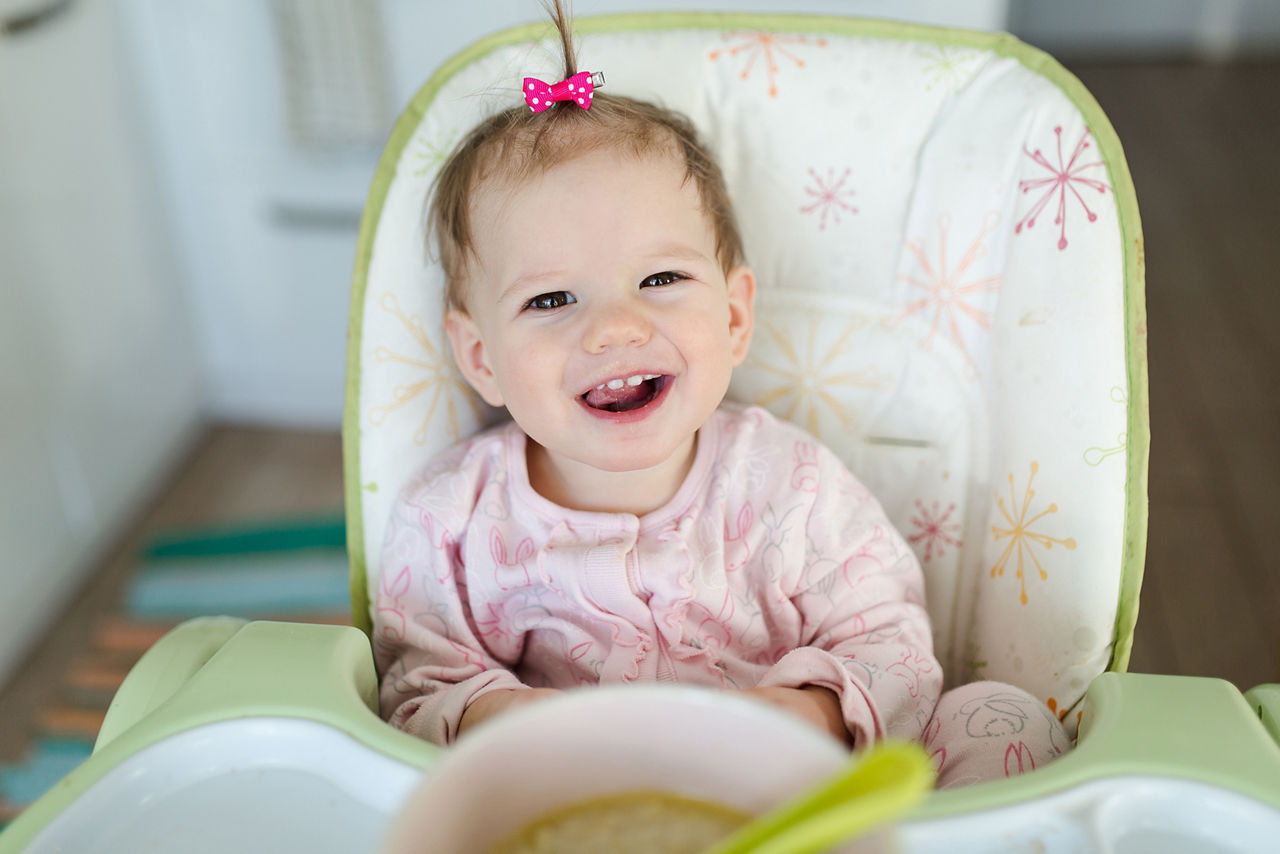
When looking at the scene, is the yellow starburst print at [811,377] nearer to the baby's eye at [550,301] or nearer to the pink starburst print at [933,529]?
the pink starburst print at [933,529]

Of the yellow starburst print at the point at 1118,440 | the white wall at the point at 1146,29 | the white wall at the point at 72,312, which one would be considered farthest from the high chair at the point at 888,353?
the white wall at the point at 1146,29

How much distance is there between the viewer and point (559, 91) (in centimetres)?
86

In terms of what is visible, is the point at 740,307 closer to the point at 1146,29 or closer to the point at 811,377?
the point at 811,377

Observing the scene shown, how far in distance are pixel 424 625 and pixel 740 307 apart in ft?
1.18

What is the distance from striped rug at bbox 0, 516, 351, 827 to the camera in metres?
1.52

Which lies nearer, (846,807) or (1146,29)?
(846,807)

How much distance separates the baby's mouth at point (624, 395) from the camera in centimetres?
87

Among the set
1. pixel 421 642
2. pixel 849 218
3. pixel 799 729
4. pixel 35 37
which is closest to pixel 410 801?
pixel 799 729

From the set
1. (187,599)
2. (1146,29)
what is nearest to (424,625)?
(187,599)

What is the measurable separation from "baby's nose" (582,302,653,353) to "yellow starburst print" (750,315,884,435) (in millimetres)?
213

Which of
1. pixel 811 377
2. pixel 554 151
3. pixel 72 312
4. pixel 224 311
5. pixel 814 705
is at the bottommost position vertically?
pixel 224 311

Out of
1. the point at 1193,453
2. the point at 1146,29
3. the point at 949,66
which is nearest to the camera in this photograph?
the point at 949,66

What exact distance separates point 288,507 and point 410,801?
1620 mm

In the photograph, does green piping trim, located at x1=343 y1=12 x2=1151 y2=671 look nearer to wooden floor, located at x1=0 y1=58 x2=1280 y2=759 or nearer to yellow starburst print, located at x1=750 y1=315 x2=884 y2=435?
yellow starburst print, located at x1=750 y1=315 x2=884 y2=435
